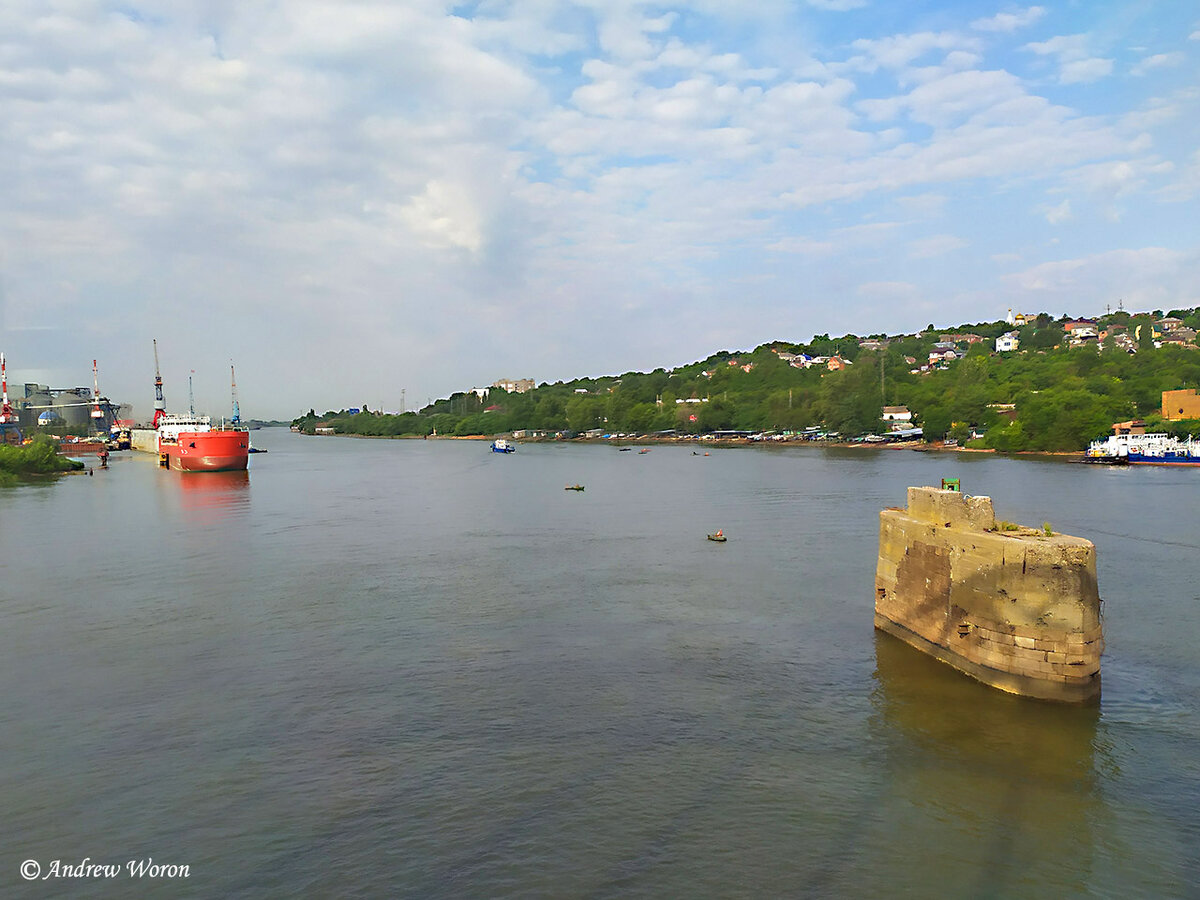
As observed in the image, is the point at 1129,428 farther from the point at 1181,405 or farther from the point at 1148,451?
the point at 1181,405

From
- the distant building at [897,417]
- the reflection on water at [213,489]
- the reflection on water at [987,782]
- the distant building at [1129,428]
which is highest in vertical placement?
the distant building at [897,417]

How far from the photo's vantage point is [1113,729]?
17.8 metres

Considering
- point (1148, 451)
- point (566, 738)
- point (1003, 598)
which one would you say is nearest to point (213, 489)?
point (566, 738)

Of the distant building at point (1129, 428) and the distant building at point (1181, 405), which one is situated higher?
the distant building at point (1181, 405)

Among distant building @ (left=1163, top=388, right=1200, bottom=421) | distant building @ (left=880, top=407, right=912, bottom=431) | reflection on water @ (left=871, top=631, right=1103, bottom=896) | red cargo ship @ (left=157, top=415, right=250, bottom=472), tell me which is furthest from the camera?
distant building @ (left=880, top=407, right=912, bottom=431)

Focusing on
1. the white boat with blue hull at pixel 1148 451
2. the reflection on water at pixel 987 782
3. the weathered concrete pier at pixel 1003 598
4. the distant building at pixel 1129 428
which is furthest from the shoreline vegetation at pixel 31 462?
the distant building at pixel 1129 428

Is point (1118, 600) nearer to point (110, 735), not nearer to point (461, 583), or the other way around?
point (461, 583)

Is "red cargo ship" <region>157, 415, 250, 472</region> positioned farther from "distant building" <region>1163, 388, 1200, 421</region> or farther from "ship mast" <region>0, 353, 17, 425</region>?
"distant building" <region>1163, 388, 1200, 421</region>

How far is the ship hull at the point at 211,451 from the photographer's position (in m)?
101

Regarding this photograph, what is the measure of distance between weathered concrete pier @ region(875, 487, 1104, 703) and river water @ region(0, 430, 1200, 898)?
0.79 m

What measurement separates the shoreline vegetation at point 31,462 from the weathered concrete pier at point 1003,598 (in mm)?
101574

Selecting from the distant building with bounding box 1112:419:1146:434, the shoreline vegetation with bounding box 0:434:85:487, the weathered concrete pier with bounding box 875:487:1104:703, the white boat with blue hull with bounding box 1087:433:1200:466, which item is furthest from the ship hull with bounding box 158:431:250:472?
the distant building with bounding box 1112:419:1146:434

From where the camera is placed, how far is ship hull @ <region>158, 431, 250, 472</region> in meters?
101

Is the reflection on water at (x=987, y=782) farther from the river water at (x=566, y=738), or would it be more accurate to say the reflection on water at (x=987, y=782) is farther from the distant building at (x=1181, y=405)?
the distant building at (x=1181, y=405)
